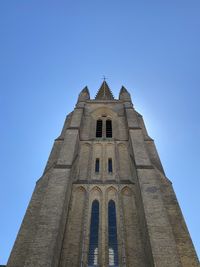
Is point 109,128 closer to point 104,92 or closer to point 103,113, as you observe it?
point 103,113

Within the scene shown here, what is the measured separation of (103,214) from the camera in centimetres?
1395

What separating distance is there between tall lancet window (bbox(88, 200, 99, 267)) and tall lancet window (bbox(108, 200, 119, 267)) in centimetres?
56

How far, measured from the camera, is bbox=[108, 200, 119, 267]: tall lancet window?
39.0 feet

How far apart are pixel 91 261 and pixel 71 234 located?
1577 mm

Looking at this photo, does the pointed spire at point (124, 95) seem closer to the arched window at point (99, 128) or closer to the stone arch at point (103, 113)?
the stone arch at point (103, 113)

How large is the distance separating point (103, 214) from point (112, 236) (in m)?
1.28

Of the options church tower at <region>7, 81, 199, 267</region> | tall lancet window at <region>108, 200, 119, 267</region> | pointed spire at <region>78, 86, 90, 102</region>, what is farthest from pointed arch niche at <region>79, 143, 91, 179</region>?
pointed spire at <region>78, 86, 90, 102</region>

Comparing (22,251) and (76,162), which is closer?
(22,251)

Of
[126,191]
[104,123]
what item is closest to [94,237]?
[126,191]

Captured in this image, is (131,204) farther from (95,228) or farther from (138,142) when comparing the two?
(138,142)

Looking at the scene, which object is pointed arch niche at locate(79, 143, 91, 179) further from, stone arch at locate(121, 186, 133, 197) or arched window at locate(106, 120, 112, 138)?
arched window at locate(106, 120, 112, 138)

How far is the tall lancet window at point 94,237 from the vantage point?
11875mm

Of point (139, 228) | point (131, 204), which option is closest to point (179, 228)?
point (139, 228)

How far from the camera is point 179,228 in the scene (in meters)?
12.7
